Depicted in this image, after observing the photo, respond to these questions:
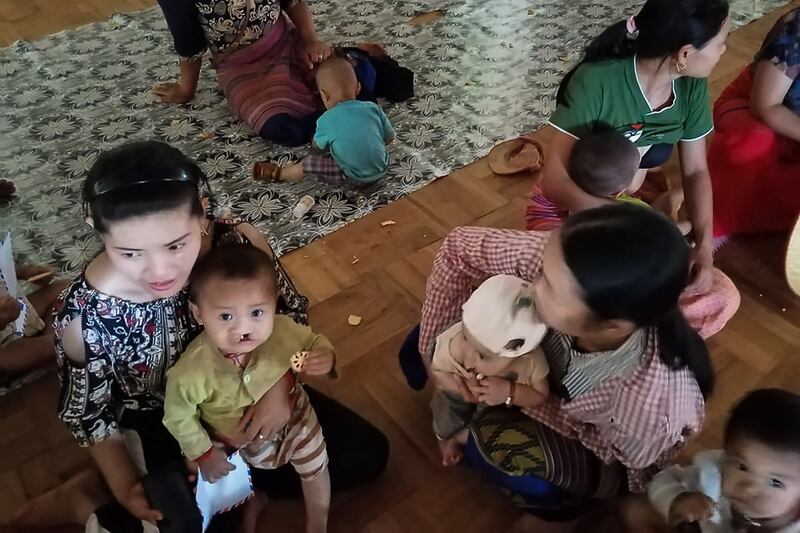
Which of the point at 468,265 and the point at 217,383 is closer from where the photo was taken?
the point at 217,383

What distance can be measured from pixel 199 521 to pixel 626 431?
64 cm

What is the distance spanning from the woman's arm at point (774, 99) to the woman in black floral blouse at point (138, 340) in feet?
3.70

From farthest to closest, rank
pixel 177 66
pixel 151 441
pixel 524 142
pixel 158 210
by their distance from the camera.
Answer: pixel 177 66
pixel 524 142
pixel 151 441
pixel 158 210

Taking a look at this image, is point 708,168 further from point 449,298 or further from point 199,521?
point 199,521

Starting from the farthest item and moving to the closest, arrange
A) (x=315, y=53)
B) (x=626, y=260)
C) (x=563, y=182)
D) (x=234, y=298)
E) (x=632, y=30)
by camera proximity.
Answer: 1. (x=315, y=53)
2. (x=563, y=182)
3. (x=632, y=30)
4. (x=234, y=298)
5. (x=626, y=260)

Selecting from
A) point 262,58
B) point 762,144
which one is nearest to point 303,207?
point 262,58

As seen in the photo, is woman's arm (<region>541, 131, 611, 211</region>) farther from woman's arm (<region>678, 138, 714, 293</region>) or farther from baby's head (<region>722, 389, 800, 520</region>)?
baby's head (<region>722, 389, 800, 520</region>)

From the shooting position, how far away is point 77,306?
0.96 metres

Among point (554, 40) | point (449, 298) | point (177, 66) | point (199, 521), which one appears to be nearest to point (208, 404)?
point (199, 521)

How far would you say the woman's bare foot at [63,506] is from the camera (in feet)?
3.83

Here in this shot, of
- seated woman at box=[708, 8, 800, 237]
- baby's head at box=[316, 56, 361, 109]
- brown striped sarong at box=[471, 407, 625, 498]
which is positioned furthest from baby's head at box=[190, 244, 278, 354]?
seated woman at box=[708, 8, 800, 237]

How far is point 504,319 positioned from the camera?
3.18ft

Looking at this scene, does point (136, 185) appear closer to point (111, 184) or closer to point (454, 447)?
point (111, 184)

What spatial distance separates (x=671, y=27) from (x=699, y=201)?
450 mm
